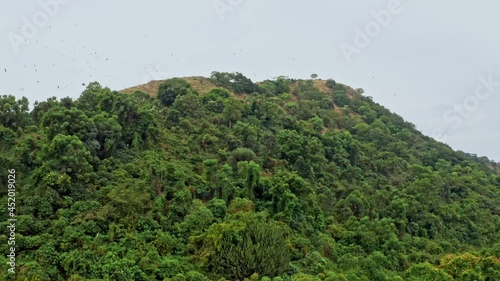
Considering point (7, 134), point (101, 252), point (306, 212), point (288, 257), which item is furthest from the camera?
point (306, 212)

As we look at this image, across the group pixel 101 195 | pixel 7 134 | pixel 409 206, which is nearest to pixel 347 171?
pixel 409 206

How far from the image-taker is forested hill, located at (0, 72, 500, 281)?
68.7 feet

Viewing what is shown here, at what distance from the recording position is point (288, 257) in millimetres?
22719

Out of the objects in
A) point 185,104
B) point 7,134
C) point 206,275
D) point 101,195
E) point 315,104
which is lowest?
point 206,275

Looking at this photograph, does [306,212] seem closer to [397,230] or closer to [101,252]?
[397,230]

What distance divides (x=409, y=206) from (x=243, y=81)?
21.6 metres

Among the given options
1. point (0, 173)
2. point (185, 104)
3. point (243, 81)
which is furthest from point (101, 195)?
point (243, 81)

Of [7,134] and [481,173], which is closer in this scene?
[7,134]

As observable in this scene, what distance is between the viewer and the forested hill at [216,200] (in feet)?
68.7

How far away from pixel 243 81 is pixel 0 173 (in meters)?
27.5

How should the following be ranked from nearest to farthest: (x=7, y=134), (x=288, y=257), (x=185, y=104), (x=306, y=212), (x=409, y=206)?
1. (x=288, y=257)
2. (x=7, y=134)
3. (x=306, y=212)
4. (x=409, y=206)
5. (x=185, y=104)

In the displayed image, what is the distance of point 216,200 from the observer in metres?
25.0

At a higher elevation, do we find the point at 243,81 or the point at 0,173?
the point at 243,81

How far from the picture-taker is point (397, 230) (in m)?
29.2
